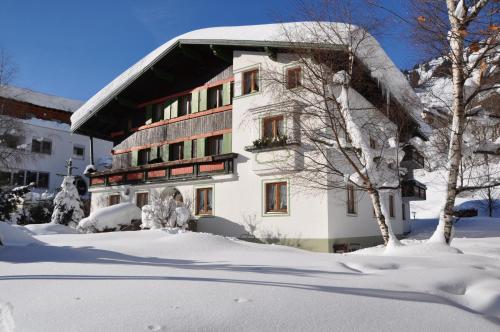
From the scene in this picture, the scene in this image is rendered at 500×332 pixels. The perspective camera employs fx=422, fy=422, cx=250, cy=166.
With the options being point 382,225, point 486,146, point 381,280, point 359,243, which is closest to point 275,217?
point 359,243

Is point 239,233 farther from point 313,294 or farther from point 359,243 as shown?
point 313,294

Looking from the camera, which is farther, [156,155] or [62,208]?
[62,208]

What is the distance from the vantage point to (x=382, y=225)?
11.4 meters

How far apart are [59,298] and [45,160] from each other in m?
34.6

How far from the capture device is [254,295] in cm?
441

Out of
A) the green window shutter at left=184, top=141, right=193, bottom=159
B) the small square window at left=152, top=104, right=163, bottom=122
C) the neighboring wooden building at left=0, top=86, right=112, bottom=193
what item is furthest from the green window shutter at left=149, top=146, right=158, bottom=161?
the neighboring wooden building at left=0, top=86, right=112, bottom=193

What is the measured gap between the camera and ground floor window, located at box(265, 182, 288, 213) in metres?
15.9

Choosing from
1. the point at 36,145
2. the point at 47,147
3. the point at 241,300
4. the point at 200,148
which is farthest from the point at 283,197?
the point at 47,147

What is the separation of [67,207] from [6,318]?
20.6m

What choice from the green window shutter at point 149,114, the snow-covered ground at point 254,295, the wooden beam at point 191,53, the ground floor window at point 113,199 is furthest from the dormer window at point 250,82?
the snow-covered ground at point 254,295

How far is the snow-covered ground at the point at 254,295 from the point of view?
11.9 feet

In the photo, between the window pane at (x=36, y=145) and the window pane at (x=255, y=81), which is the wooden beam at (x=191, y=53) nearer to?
the window pane at (x=255, y=81)

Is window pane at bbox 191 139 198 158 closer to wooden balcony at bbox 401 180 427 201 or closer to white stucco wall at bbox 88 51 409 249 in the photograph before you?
white stucco wall at bbox 88 51 409 249

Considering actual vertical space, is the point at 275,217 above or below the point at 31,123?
below
